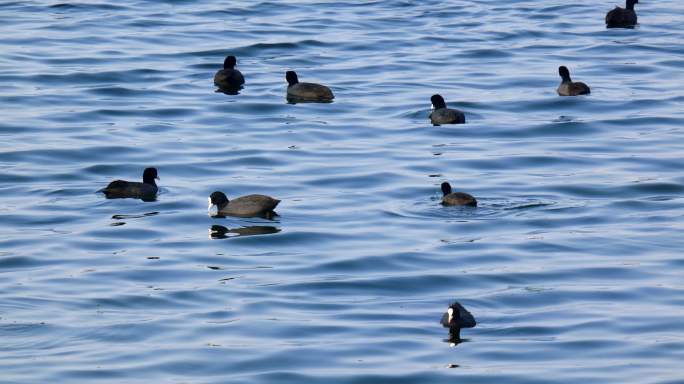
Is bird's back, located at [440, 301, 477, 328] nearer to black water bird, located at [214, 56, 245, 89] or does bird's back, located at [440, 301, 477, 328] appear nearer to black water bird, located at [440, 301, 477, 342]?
black water bird, located at [440, 301, 477, 342]

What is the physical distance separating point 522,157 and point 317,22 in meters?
15.9

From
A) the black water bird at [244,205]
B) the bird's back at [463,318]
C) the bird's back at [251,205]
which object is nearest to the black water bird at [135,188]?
the black water bird at [244,205]

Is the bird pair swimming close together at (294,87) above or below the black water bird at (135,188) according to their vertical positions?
above

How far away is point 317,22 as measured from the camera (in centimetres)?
4162

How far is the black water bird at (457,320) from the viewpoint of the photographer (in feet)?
55.8

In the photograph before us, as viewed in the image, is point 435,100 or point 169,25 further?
point 169,25

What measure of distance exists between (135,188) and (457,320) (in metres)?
8.15

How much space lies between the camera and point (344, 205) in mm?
23859

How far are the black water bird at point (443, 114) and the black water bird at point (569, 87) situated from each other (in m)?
2.87

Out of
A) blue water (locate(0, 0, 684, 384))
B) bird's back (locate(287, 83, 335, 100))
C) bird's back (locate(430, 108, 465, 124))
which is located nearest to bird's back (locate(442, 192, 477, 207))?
blue water (locate(0, 0, 684, 384))

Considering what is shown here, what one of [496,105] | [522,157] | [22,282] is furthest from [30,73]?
[22,282]

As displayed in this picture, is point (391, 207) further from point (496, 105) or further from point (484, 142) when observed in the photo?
point (496, 105)

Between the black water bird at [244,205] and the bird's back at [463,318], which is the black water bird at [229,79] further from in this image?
the bird's back at [463,318]

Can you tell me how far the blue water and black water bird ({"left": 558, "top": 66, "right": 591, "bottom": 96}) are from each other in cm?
24
